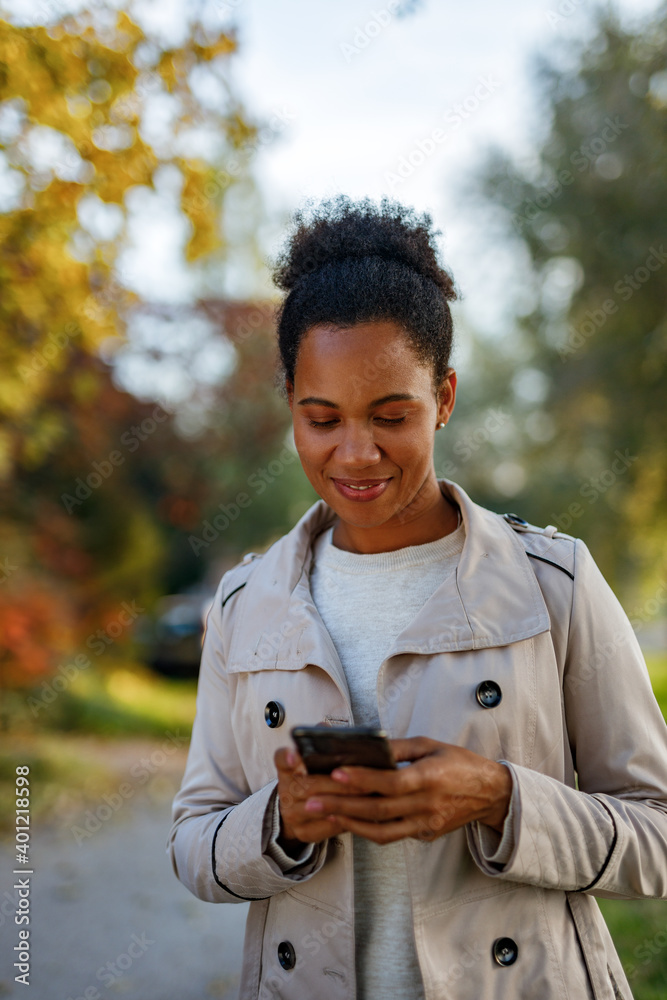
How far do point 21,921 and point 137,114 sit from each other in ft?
16.4

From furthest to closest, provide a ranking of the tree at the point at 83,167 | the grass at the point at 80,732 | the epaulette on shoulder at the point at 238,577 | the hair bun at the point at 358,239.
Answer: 1. the grass at the point at 80,732
2. the tree at the point at 83,167
3. the epaulette on shoulder at the point at 238,577
4. the hair bun at the point at 358,239

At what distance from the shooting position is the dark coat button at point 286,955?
1.88 meters

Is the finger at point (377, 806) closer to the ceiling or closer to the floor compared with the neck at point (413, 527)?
closer to the floor

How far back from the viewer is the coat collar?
1.85 metres

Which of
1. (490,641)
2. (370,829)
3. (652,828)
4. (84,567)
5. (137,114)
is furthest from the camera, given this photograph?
(84,567)

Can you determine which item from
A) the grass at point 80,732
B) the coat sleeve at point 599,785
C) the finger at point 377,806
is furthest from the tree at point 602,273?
the finger at point 377,806

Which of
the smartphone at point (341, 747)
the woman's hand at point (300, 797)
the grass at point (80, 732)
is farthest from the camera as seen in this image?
the grass at point (80, 732)

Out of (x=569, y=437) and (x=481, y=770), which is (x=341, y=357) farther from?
(x=569, y=437)

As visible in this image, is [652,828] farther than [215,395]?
No

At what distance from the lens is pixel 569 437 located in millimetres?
12609

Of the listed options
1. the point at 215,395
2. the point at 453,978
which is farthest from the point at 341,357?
the point at 215,395

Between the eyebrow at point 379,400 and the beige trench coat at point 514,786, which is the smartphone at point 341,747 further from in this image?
the eyebrow at point 379,400

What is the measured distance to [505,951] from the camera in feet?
5.69

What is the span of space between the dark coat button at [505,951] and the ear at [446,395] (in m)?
1.23
